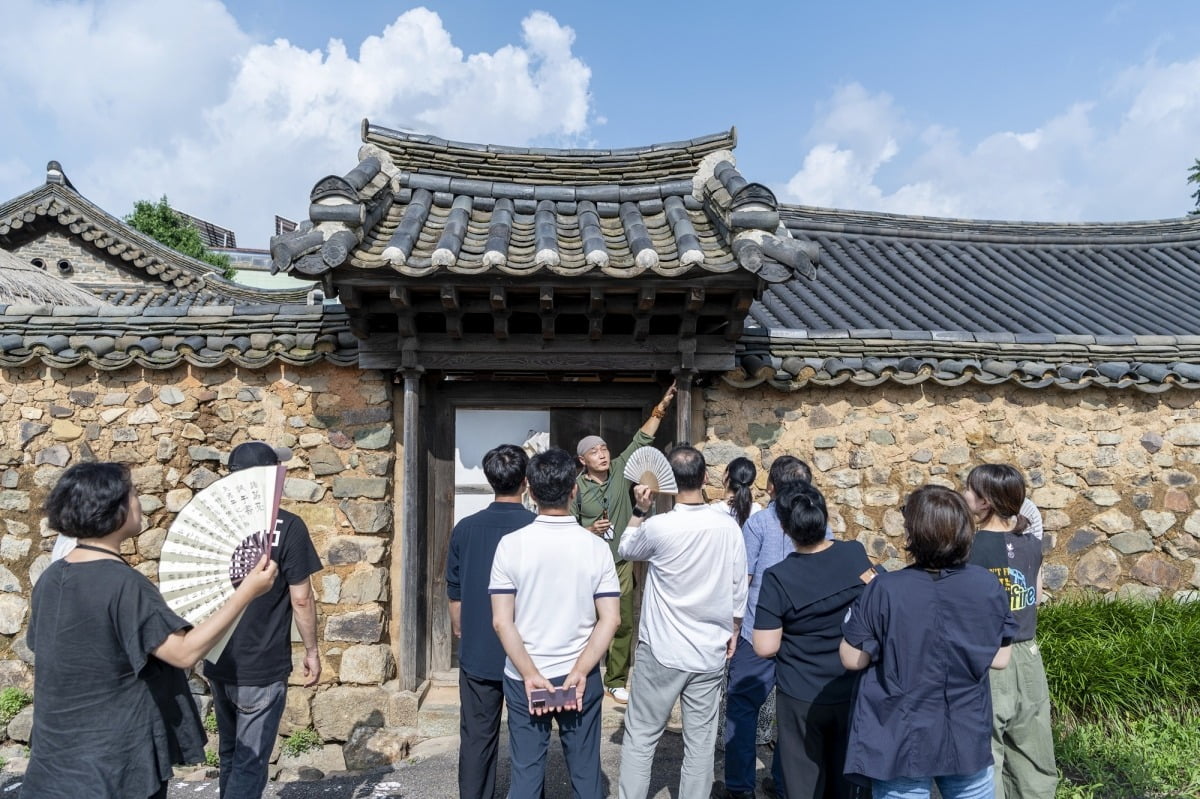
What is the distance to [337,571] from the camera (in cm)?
524

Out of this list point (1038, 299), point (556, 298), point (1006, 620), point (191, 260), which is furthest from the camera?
point (191, 260)

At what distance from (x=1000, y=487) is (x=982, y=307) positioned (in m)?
5.58

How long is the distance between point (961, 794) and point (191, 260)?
51.5 ft

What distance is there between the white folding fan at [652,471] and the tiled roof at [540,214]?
1.06 meters

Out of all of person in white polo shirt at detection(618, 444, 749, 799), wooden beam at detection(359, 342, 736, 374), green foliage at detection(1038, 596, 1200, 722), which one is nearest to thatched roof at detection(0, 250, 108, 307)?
wooden beam at detection(359, 342, 736, 374)

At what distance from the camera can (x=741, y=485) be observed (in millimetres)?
4328

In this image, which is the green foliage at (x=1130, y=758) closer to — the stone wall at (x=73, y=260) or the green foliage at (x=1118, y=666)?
the green foliage at (x=1118, y=666)

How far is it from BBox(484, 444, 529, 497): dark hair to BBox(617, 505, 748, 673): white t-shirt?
0.61 m

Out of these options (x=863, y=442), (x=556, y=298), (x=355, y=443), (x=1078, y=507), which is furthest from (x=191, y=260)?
(x=1078, y=507)

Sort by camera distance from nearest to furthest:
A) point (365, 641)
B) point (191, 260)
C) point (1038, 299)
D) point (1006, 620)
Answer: point (1006, 620) → point (365, 641) → point (1038, 299) → point (191, 260)

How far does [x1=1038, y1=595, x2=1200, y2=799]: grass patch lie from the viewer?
14.2 feet

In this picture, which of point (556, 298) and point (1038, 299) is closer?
point (556, 298)

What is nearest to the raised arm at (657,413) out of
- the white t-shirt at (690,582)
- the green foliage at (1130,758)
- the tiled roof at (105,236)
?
the white t-shirt at (690,582)

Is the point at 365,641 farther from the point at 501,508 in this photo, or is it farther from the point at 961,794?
the point at 961,794
